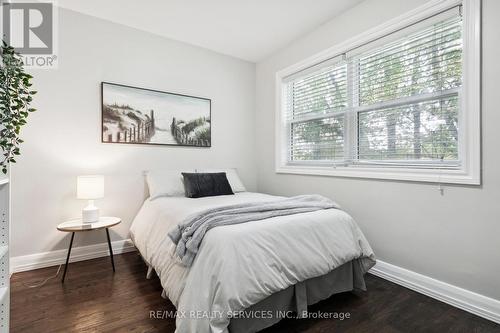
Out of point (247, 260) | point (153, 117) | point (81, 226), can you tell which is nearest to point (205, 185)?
point (153, 117)

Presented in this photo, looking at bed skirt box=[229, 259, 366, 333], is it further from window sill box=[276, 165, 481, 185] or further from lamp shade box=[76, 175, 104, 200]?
lamp shade box=[76, 175, 104, 200]

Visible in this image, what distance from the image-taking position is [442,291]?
6.52 feet

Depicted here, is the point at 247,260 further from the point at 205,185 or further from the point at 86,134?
the point at 86,134

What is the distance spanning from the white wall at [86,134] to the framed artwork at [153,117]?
9 cm

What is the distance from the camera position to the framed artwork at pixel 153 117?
2.94 metres

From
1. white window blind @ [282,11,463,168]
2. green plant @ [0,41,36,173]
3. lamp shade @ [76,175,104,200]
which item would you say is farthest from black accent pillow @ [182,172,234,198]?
green plant @ [0,41,36,173]

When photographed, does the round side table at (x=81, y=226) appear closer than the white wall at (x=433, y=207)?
No

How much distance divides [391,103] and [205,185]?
6.96 ft

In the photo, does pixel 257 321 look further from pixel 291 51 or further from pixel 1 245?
pixel 291 51

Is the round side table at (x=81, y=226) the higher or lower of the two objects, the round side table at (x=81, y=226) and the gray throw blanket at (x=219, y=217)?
the lower

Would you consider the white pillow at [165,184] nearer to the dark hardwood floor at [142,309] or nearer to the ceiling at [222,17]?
the dark hardwood floor at [142,309]

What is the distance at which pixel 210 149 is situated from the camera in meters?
3.68

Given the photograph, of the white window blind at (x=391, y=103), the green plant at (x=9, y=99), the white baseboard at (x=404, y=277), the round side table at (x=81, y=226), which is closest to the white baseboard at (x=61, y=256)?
the white baseboard at (x=404, y=277)

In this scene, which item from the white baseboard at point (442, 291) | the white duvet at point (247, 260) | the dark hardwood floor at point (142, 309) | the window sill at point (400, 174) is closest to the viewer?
the white duvet at point (247, 260)
